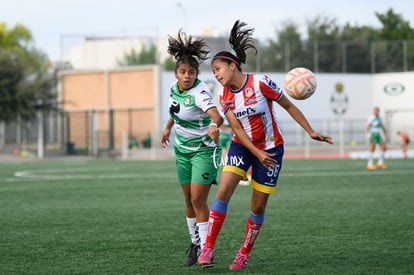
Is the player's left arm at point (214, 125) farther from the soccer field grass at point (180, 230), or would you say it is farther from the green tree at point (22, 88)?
the green tree at point (22, 88)

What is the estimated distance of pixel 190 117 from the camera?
8086 millimetres

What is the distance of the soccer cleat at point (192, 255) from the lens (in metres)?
7.85

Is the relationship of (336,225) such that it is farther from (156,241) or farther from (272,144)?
(272,144)

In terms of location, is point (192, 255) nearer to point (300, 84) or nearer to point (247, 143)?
point (247, 143)

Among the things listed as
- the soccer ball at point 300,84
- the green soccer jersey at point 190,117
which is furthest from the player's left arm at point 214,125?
the soccer ball at point 300,84

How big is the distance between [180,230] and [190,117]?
3.07 meters

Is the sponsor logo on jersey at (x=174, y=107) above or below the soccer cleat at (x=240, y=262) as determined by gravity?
above

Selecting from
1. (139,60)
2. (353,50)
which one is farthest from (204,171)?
(353,50)

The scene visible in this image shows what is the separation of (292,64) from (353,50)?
6037 mm

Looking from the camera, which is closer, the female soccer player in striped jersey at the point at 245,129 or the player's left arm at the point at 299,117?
the player's left arm at the point at 299,117

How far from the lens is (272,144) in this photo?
7.73 m

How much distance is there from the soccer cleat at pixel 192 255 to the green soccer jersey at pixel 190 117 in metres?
1.08

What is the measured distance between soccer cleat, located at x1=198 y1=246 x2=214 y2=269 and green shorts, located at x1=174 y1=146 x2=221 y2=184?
80 cm

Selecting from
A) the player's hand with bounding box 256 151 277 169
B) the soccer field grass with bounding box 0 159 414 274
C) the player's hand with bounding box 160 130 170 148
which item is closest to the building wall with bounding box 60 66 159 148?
the soccer field grass with bounding box 0 159 414 274
